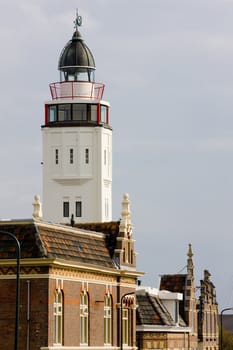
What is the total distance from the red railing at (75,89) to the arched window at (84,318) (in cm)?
3546

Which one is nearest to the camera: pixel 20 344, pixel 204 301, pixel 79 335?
pixel 20 344

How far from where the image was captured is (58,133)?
108812mm

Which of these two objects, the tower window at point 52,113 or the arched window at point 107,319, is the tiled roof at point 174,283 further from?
the arched window at point 107,319

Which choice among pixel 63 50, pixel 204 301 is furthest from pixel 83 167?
pixel 204 301

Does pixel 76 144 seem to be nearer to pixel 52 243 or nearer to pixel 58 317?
pixel 52 243

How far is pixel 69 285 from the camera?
70438 mm

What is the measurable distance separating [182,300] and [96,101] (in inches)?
649

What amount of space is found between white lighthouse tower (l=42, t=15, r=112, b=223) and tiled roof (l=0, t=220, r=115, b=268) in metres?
29.8

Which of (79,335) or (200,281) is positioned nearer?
(79,335)

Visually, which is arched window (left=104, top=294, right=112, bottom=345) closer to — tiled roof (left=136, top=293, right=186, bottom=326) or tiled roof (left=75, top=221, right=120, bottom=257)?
tiled roof (left=75, top=221, right=120, bottom=257)

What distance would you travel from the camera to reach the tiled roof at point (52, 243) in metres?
68.1

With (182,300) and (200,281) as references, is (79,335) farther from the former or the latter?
(200,281)

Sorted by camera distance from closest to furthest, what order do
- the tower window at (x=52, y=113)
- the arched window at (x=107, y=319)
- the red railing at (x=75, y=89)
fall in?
the arched window at (x=107, y=319) → the red railing at (x=75, y=89) → the tower window at (x=52, y=113)

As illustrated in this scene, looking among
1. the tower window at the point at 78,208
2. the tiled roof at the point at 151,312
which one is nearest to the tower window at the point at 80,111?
the tower window at the point at 78,208
